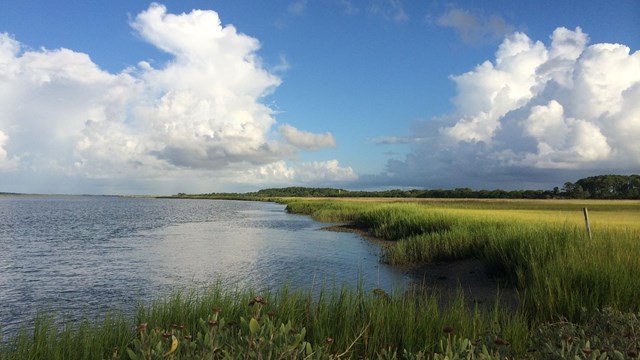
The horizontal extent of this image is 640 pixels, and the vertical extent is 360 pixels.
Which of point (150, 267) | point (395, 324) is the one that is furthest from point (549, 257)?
point (150, 267)

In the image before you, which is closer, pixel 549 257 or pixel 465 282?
pixel 549 257

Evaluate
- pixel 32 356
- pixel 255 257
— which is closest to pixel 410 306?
pixel 32 356

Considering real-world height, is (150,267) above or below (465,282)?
above

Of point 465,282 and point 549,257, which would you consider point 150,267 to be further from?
point 549,257

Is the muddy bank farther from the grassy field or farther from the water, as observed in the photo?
the water

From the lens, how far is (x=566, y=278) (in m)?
9.43

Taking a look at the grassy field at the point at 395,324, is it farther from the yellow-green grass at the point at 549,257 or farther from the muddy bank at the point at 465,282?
the muddy bank at the point at 465,282

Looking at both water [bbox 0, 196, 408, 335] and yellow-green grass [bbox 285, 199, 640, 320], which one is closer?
yellow-green grass [bbox 285, 199, 640, 320]

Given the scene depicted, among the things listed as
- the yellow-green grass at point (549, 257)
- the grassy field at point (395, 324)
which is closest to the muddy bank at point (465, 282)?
the yellow-green grass at point (549, 257)

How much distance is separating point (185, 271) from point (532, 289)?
14.0m

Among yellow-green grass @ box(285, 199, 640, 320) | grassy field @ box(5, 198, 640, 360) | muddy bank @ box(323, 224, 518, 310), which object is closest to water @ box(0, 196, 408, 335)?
muddy bank @ box(323, 224, 518, 310)

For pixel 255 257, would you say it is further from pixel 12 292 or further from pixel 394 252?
pixel 12 292

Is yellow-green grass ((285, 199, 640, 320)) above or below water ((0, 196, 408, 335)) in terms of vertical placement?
above

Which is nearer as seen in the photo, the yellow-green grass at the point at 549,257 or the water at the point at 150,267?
the yellow-green grass at the point at 549,257
